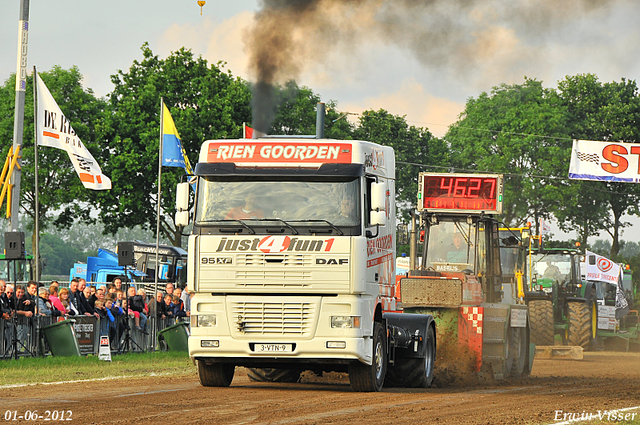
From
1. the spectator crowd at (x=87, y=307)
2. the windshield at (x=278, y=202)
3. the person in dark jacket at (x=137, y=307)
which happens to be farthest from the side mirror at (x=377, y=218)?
the person in dark jacket at (x=137, y=307)

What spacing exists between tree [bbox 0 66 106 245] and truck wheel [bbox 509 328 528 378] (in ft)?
97.2

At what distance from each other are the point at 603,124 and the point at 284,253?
2054 inches

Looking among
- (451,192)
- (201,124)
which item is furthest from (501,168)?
(451,192)

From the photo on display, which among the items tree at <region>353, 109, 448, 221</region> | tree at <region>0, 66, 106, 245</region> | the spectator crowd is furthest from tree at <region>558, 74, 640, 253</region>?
the spectator crowd

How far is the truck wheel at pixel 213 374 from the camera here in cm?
1396

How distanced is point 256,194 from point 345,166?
50.5 inches

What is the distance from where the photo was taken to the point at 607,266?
32.9 metres

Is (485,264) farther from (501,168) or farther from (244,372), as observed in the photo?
(501,168)

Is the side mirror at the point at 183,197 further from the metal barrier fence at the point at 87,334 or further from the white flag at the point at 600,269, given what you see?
the white flag at the point at 600,269

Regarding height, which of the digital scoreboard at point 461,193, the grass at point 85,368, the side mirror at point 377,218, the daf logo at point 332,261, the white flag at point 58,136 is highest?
the white flag at point 58,136

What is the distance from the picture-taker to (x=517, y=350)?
18578 mm

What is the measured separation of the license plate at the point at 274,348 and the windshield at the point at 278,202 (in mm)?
1662

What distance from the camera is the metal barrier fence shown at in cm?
1852

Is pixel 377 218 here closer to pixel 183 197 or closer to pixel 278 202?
pixel 278 202
